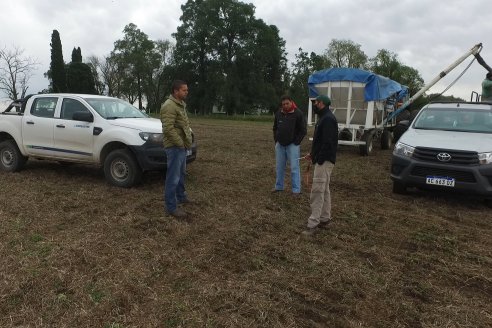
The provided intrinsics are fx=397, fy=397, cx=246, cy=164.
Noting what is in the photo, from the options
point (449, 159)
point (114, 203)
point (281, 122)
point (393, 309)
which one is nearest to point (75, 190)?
point (114, 203)

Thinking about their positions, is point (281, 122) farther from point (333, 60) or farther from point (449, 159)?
point (333, 60)

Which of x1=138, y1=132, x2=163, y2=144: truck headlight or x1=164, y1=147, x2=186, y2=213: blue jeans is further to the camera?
x1=138, y1=132, x2=163, y2=144: truck headlight

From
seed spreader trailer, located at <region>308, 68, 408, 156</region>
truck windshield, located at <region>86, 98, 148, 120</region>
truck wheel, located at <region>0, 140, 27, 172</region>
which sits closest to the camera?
truck windshield, located at <region>86, 98, 148, 120</region>

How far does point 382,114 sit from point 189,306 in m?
11.4

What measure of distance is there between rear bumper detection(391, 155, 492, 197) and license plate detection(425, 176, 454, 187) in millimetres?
48

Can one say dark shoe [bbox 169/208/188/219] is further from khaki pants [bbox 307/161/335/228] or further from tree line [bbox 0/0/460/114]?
tree line [bbox 0/0/460/114]

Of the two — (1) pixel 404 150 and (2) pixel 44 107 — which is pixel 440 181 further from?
(2) pixel 44 107

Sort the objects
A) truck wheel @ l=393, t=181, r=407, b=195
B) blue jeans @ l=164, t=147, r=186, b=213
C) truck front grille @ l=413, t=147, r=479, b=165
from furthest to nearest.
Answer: truck wheel @ l=393, t=181, r=407, b=195 < truck front grille @ l=413, t=147, r=479, b=165 < blue jeans @ l=164, t=147, r=186, b=213

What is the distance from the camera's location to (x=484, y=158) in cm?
602

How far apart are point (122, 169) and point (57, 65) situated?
1978 inches

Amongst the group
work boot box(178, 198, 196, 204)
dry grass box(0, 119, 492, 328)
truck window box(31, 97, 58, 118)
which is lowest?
dry grass box(0, 119, 492, 328)

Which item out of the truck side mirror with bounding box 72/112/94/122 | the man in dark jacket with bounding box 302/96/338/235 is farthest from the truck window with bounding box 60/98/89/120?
the man in dark jacket with bounding box 302/96/338/235

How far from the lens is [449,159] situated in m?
6.20

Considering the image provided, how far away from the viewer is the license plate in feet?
20.1
